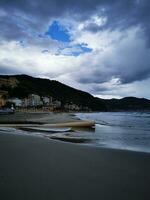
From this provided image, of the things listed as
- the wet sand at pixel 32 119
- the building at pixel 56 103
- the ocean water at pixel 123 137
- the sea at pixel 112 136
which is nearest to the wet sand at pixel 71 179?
the sea at pixel 112 136

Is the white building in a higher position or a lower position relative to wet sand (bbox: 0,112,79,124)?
higher

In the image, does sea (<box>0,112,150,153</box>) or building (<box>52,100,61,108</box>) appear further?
building (<box>52,100,61,108</box>)

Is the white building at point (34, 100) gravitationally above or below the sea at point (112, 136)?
above

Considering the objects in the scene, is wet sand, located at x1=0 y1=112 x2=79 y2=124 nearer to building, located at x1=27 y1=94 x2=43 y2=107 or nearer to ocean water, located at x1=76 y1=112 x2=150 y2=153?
ocean water, located at x1=76 y1=112 x2=150 y2=153

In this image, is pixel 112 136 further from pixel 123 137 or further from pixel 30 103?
pixel 30 103

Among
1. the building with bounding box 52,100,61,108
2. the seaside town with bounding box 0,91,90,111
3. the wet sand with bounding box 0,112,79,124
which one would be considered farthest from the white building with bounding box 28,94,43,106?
the wet sand with bounding box 0,112,79,124

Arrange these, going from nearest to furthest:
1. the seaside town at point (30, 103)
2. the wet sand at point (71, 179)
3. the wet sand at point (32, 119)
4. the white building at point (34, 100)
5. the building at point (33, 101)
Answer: the wet sand at point (71, 179) < the wet sand at point (32, 119) < the seaside town at point (30, 103) < the building at point (33, 101) < the white building at point (34, 100)

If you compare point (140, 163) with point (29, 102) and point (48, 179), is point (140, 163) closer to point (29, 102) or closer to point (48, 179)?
point (48, 179)

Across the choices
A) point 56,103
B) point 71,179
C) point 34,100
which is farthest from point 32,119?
point 56,103

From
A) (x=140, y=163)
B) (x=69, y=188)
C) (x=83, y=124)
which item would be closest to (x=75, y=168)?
(x=69, y=188)

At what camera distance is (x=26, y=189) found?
3875mm

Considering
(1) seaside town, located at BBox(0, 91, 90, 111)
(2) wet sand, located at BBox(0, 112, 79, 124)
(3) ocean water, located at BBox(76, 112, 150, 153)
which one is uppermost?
(1) seaside town, located at BBox(0, 91, 90, 111)

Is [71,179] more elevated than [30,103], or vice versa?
[30,103]

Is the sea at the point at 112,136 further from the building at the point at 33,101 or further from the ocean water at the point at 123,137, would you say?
the building at the point at 33,101
